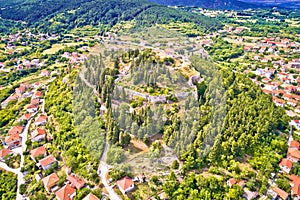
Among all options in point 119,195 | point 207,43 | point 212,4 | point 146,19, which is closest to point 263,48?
point 207,43

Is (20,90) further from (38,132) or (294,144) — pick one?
(294,144)

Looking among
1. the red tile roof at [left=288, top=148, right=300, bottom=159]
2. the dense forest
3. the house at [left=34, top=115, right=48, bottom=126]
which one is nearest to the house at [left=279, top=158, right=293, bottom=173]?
the red tile roof at [left=288, top=148, right=300, bottom=159]

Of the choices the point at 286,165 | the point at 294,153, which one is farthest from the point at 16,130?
the point at 294,153

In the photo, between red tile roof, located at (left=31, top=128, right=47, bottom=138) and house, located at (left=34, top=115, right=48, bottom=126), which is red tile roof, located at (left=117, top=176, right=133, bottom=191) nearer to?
red tile roof, located at (left=31, top=128, right=47, bottom=138)

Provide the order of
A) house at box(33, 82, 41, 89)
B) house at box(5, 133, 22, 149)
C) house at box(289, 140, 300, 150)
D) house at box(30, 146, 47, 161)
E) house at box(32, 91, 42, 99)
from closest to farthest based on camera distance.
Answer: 1. house at box(30, 146, 47, 161)
2. house at box(289, 140, 300, 150)
3. house at box(5, 133, 22, 149)
4. house at box(32, 91, 42, 99)
5. house at box(33, 82, 41, 89)

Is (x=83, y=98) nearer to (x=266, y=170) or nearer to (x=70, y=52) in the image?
(x=266, y=170)

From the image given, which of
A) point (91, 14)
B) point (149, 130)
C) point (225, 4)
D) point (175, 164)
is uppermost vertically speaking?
point (225, 4)
